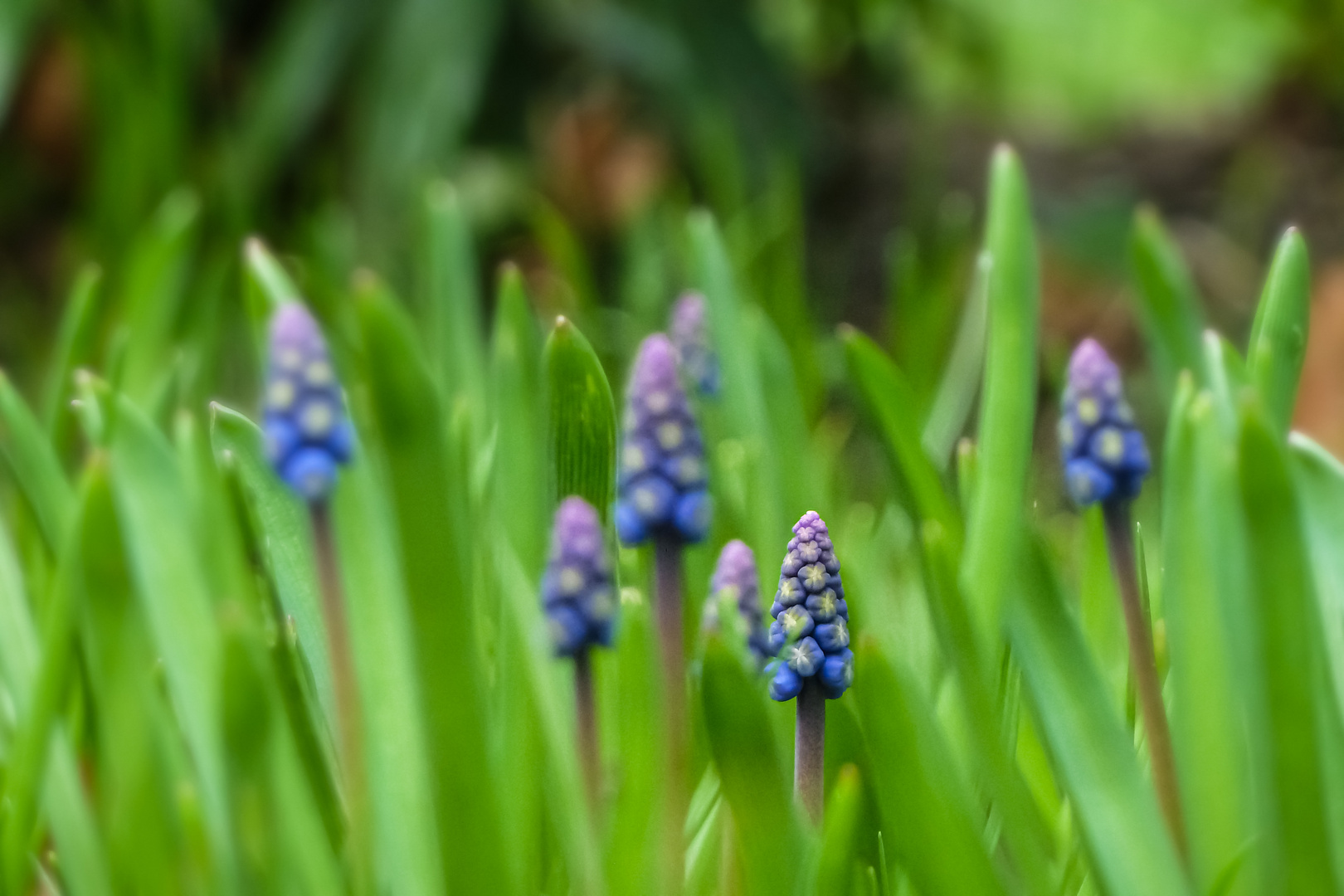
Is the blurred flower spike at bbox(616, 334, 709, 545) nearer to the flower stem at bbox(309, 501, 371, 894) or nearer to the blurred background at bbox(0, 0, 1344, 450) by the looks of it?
the flower stem at bbox(309, 501, 371, 894)

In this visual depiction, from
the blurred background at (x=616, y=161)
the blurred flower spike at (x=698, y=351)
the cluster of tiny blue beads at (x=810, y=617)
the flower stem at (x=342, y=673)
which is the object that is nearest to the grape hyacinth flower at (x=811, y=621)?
the cluster of tiny blue beads at (x=810, y=617)

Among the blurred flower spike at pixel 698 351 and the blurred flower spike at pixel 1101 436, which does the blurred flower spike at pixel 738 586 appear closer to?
the blurred flower spike at pixel 1101 436

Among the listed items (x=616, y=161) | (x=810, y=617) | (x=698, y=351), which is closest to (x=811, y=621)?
(x=810, y=617)

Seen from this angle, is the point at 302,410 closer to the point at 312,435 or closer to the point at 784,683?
the point at 312,435

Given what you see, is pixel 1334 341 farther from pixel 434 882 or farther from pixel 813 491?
pixel 434 882

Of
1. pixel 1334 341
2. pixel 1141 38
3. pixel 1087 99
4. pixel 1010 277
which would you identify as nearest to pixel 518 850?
pixel 1010 277

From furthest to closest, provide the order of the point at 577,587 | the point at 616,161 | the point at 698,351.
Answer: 1. the point at 616,161
2. the point at 698,351
3. the point at 577,587

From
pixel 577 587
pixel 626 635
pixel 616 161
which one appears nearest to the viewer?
pixel 577 587
